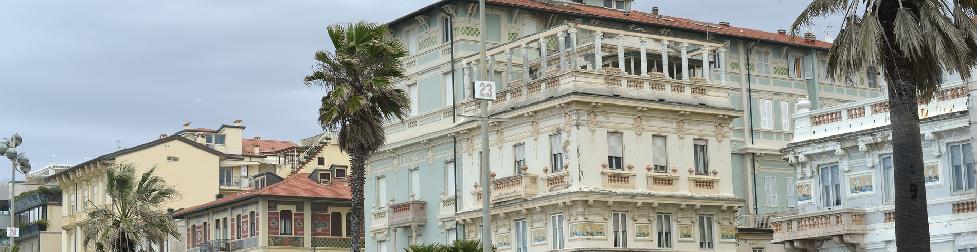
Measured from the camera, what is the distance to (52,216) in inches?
4542

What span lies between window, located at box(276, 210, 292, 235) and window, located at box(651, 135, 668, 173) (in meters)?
31.8

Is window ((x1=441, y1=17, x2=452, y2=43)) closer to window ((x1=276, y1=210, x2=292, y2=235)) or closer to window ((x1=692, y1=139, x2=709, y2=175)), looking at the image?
window ((x1=692, y1=139, x2=709, y2=175))

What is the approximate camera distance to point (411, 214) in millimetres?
67125

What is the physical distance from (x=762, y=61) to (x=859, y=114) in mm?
24874

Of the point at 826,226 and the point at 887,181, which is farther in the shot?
the point at 826,226

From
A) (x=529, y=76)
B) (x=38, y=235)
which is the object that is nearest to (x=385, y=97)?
(x=529, y=76)

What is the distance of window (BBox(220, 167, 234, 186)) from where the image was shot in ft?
349

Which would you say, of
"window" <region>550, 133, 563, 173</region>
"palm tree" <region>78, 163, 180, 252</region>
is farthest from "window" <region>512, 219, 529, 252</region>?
"palm tree" <region>78, 163, 180, 252</region>

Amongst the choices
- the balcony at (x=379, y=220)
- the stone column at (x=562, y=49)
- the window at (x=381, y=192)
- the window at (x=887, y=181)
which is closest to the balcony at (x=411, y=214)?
the balcony at (x=379, y=220)

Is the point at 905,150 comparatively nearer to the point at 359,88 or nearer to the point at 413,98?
the point at 359,88

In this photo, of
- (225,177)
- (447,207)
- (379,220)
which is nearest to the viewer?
(447,207)

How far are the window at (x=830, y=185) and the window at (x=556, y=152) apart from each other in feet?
35.4

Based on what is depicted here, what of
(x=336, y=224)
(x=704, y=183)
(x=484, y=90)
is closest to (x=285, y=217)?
(x=336, y=224)

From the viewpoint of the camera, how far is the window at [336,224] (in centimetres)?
8919
